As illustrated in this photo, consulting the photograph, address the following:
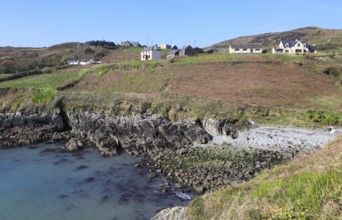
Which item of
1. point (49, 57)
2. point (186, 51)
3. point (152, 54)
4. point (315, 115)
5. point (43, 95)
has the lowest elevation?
point (315, 115)

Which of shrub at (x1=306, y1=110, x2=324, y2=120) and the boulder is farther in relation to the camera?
the boulder

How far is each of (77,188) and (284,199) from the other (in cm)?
2061

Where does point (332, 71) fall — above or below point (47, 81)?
above

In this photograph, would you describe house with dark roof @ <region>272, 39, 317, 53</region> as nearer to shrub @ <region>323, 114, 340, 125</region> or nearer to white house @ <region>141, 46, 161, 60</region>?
white house @ <region>141, 46, 161, 60</region>

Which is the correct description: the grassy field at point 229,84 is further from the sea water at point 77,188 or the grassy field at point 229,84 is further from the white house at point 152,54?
the white house at point 152,54

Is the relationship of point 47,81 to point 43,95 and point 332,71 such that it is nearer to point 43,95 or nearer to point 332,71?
point 43,95

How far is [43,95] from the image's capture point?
172ft

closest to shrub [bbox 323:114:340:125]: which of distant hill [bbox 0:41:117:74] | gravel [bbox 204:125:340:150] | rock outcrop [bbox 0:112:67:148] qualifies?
gravel [bbox 204:125:340:150]

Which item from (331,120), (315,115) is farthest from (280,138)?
(315,115)

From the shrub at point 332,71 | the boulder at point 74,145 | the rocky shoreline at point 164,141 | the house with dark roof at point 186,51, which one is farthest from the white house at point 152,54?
the boulder at point 74,145

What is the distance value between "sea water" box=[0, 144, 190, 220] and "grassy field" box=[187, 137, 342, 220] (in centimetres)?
1043

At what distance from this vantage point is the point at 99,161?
34.9m

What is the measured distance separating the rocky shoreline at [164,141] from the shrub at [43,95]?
355 centimetres

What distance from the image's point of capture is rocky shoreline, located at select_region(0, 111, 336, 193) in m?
28.3
